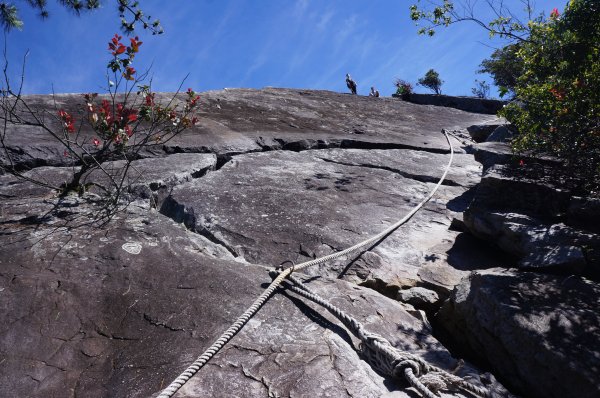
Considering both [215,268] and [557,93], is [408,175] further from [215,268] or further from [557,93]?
[215,268]

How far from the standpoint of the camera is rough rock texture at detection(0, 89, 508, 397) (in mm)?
1884

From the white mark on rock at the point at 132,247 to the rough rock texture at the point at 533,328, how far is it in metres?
2.12

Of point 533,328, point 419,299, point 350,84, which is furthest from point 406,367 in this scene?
point 350,84

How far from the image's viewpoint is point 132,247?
2746 millimetres

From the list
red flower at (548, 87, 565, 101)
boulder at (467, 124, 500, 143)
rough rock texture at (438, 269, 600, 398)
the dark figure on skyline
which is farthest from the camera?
the dark figure on skyline

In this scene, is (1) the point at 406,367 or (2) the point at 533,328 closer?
(1) the point at 406,367

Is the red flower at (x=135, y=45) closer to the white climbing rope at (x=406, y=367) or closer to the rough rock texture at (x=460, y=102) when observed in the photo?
the white climbing rope at (x=406, y=367)

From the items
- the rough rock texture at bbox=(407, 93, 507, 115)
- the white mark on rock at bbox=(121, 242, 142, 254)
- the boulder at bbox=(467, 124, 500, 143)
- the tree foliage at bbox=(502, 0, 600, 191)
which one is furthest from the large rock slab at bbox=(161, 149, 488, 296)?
the rough rock texture at bbox=(407, 93, 507, 115)

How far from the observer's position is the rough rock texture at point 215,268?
188 centimetres

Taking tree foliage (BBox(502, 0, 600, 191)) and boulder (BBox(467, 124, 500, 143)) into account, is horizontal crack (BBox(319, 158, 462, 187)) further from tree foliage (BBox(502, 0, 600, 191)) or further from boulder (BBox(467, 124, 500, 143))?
boulder (BBox(467, 124, 500, 143))

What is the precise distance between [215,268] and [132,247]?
23.5 inches

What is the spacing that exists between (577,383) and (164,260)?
2.38 m

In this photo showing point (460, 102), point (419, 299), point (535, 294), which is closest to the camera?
point (535, 294)

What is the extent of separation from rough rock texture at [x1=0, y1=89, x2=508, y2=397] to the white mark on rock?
2 centimetres
